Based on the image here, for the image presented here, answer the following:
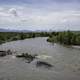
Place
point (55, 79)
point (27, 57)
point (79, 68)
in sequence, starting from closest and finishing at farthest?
point (55, 79) → point (79, 68) → point (27, 57)

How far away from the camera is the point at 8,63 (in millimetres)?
33656

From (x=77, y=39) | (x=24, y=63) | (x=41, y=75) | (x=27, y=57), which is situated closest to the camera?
(x=41, y=75)

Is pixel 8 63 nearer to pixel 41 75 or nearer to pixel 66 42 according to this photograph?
pixel 41 75

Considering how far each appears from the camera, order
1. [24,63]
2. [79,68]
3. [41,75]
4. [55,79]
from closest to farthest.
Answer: [55,79], [41,75], [79,68], [24,63]

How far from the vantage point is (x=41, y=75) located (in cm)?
2619

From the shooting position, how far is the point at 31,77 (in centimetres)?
2528

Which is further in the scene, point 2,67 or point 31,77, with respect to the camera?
point 2,67

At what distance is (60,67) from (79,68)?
3.12 m

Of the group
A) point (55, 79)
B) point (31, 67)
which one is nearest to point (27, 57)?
point (31, 67)

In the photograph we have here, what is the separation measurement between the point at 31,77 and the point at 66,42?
46.1m

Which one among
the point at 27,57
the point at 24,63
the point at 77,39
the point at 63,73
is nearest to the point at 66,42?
the point at 77,39

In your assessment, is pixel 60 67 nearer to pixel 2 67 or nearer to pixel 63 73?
pixel 63 73

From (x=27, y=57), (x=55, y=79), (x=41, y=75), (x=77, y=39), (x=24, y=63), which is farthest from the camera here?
(x=77, y=39)

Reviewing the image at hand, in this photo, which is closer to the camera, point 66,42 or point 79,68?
point 79,68
